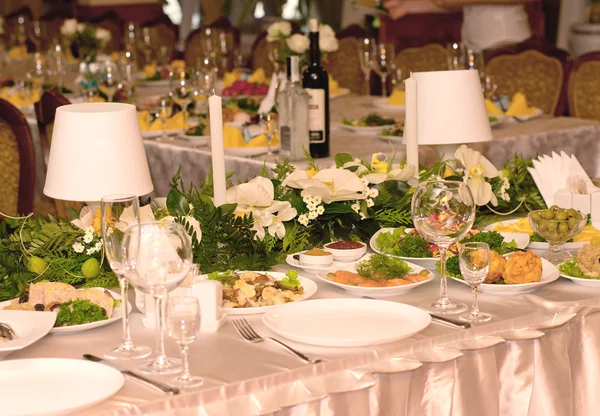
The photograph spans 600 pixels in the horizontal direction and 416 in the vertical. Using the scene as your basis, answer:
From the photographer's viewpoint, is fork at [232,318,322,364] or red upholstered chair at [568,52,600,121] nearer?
fork at [232,318,322,364]

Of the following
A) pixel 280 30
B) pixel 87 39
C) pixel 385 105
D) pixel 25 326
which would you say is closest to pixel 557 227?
pixel 25 326

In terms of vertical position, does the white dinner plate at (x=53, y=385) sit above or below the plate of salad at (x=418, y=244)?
below

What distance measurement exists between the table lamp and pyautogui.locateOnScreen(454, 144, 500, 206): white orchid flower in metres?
0.07

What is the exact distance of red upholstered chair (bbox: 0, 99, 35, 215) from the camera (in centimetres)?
305

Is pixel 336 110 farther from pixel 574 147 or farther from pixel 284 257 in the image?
pixel 284 257

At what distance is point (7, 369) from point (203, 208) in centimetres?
60

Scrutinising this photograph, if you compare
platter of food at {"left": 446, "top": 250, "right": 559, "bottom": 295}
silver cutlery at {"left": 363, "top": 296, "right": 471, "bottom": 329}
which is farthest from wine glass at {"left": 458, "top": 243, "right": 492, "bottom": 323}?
platter of food at {"left": 446, "top": 250, "right": 559, "bottom": 295}

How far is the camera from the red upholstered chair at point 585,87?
4012 mm

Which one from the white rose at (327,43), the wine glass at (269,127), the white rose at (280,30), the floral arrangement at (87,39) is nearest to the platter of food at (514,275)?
the wine glass at (269,127)

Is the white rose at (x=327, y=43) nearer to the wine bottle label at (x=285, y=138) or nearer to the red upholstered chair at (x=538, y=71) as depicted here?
the wine bottle label at (x=285, y=138)

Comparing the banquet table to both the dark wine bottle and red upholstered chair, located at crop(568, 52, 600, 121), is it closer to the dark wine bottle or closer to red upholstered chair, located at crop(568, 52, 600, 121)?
the dark wine bottle

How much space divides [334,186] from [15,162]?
4.96ft

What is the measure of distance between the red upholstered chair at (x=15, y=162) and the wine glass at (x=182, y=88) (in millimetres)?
638

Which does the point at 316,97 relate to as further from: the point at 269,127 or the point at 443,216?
the point at 443,216
